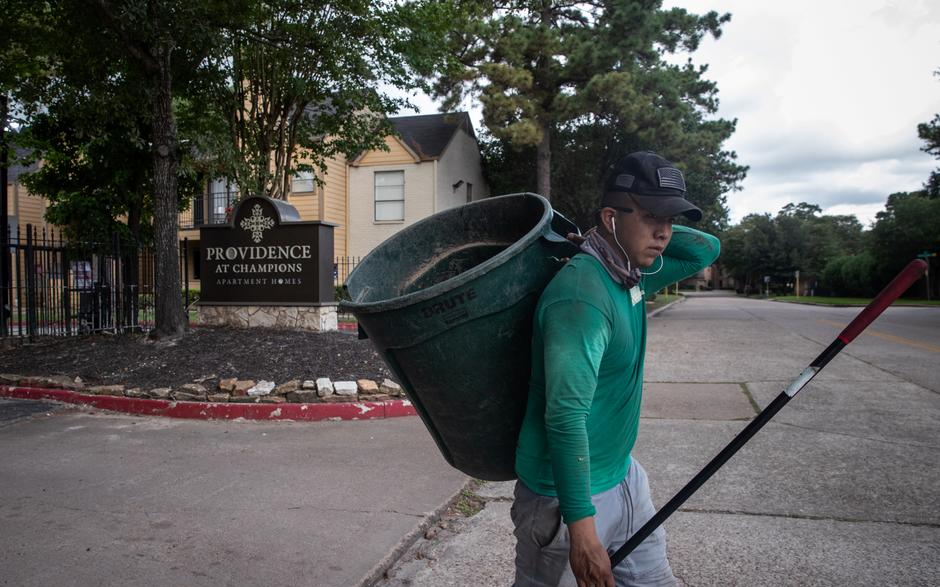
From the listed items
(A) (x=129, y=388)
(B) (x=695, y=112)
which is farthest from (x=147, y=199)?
(B) (x=695, y=112)

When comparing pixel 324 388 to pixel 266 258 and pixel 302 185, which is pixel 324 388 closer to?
pixel 266 258

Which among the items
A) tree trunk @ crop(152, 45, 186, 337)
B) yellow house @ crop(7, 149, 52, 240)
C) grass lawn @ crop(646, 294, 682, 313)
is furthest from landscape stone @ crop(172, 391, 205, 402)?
yellow house @ crop(7, 149, 52, 240)

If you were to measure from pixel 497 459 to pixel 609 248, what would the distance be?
0.72 metres

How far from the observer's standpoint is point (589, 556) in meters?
1.71

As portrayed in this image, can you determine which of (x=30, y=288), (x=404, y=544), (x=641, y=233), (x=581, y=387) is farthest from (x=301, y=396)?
(x=30, y=288)

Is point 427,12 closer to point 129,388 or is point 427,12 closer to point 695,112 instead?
point 129,388

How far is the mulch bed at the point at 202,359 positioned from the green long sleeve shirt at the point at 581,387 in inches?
237

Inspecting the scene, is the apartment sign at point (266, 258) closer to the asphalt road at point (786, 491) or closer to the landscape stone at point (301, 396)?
the landscape stone at point (301, 396)

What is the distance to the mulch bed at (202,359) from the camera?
7.81 metres

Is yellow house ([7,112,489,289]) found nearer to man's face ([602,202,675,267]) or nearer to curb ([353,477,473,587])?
curb ([353,477,473,587])

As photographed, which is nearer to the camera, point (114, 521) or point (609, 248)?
point (609, 248)

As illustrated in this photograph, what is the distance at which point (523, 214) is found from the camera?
2260 mm

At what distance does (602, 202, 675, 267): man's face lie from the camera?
1.98m

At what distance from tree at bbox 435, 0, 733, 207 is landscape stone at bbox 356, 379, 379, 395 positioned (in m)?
13.7
